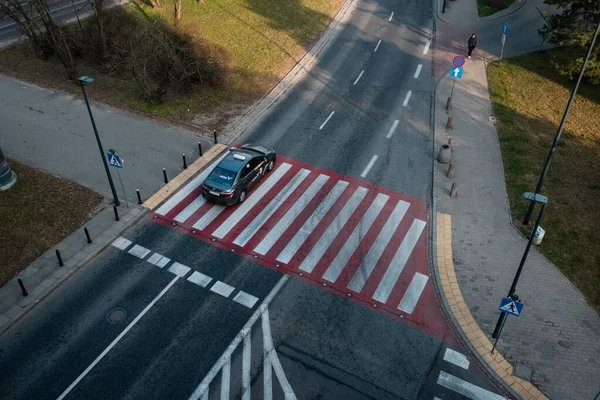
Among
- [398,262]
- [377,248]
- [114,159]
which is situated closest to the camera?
[398,262]

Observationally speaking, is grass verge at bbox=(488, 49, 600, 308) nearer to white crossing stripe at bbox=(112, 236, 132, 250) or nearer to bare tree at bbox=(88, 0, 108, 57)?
white crossing stripe at bbox=(112, 236, 132, 250)

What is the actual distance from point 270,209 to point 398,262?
606 centimetres

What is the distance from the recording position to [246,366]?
49.7 ft

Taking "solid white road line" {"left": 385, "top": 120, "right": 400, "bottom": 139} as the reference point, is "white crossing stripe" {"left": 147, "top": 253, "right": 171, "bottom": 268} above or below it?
below

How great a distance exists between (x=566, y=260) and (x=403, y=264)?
6477 millimetres

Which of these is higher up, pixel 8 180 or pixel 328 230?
pixel 8 180

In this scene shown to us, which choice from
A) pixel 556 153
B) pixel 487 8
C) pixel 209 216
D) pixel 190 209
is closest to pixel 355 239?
pixel 209 216

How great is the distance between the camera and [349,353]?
15.7 meters

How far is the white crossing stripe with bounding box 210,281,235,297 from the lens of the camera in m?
17.5

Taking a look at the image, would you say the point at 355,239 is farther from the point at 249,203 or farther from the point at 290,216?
the point at 249,203

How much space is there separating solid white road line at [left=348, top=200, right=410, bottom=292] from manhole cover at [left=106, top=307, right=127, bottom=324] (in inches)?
317

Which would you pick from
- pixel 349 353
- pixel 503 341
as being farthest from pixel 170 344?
pixel 503 341

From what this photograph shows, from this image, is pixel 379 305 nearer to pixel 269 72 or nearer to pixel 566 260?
pixel 566 260

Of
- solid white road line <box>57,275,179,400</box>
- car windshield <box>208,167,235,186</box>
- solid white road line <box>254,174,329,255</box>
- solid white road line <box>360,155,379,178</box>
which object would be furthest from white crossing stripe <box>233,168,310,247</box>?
solid white road line <box>57,275,179,400</box>
